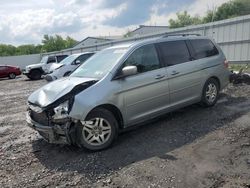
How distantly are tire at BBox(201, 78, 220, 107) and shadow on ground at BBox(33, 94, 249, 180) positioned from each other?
0.24 m

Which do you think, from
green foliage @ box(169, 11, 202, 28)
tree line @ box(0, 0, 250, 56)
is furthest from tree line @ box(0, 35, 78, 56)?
green foliage @ box(169, 11, 202, 28)

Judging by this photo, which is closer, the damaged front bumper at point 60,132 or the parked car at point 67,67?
the damaged front bumper at point 60,132

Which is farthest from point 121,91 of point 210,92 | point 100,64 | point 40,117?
point 210,92

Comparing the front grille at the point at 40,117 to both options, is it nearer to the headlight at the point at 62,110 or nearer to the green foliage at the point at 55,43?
the headlight at the point at 62,110

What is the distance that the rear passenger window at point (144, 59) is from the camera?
19.1 ft

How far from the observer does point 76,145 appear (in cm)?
529

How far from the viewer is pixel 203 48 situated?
7.28 metres

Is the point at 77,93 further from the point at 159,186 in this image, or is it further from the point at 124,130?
the point at 159,186

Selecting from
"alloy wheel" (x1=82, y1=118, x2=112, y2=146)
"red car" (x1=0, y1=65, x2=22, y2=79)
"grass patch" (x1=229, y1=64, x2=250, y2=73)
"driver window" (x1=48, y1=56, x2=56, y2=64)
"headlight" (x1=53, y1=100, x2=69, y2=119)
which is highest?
"driver window" (x1=48, y1=56, x2=56, y2=64)

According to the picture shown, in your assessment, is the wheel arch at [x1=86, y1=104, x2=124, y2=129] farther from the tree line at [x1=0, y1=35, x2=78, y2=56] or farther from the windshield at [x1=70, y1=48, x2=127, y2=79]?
the tree line at [x1=0, y1=35, x2=78, y2=56]

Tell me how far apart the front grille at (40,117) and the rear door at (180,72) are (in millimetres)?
2569

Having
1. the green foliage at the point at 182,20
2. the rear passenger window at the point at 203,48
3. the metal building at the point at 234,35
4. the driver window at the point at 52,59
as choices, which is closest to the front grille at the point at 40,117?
the rear passenger window at the point at 203,48

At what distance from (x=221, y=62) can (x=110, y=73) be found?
342 cm

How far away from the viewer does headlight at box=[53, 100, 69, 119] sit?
16.2 ft
